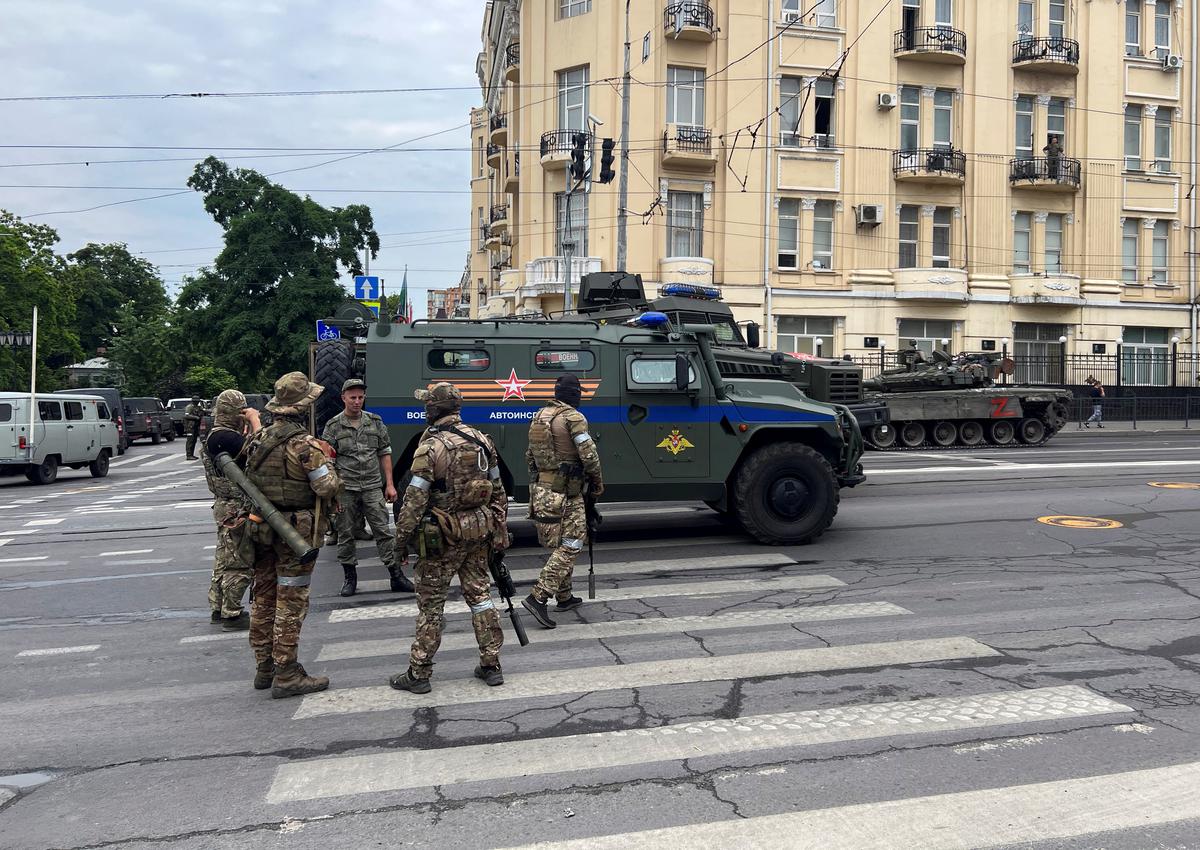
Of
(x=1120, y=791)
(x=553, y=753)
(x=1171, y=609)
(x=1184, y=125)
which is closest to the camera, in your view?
(x=1120, y=791)

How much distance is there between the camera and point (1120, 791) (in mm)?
4309

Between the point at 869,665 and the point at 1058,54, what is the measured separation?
34.5 meters

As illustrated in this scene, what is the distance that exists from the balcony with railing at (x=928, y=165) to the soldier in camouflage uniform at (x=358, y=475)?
28.6m

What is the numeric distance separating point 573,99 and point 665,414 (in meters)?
24.7

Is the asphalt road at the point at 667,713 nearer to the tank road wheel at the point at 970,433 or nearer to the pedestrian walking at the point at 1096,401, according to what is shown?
the tank road wheel at the point at 970,433

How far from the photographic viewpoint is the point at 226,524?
7238 mm

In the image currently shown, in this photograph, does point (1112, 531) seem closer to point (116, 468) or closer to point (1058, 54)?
point (116, 468)

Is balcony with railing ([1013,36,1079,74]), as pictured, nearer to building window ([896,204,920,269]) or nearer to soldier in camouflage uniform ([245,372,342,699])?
building window ([896,204,920,269])

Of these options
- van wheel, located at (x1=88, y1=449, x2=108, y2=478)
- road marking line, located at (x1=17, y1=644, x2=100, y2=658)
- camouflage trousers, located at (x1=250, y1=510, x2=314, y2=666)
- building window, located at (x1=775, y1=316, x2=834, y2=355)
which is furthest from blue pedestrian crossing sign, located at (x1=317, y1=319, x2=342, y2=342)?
building window, located at (x1=775, y1=316, x2=834, y2=355)

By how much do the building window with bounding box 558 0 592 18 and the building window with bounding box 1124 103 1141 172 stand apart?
20506mm

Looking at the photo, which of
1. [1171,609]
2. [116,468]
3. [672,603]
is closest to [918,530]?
[1171,609]

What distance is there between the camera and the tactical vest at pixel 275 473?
573cm

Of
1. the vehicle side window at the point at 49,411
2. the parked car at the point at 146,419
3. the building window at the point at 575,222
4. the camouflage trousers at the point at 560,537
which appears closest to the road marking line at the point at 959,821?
the camouflage trousers at the point at 560,537

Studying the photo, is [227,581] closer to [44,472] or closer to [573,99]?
[44,472]
